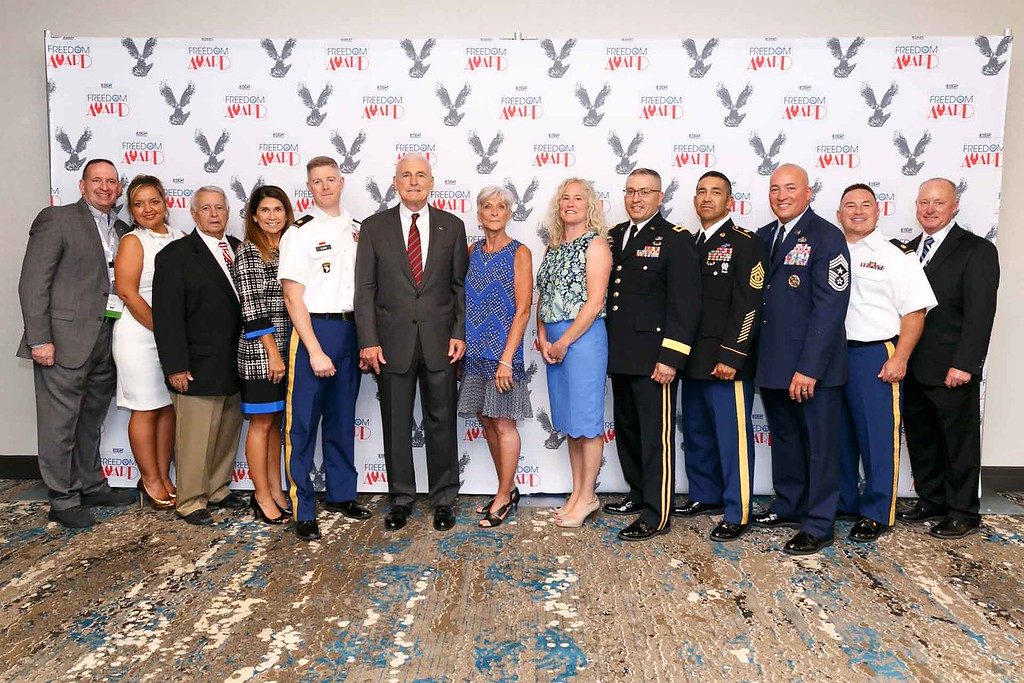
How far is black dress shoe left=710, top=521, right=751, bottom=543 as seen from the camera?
343cm

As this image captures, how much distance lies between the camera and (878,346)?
3.39m

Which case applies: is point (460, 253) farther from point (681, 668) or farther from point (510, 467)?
point (681, 668)

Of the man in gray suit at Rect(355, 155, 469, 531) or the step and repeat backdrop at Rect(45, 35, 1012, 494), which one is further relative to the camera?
the step and repeat backdrop at Rect(45, 35, 1012, 494)

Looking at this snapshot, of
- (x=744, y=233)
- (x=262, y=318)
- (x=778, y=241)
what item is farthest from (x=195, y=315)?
(x=778, y=241)

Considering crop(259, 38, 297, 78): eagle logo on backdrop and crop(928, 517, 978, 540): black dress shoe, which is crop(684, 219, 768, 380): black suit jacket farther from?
crop(259, 38, 297, 78): eagle logo on backdrop

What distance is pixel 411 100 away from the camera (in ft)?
13.1

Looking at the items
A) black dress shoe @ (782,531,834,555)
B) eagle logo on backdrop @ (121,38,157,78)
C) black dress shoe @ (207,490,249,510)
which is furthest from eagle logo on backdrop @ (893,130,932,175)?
eagle logo on backdrop @ (121,38,157,78)

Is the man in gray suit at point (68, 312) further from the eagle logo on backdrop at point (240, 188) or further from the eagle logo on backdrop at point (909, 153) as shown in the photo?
the eagle logo on backdrop at point (909, 153)

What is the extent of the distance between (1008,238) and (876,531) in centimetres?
201

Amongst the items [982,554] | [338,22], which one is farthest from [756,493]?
[338,22]

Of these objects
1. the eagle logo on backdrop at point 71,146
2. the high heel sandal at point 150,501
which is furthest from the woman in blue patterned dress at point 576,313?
the eagle logo on backdrop at point 71,146

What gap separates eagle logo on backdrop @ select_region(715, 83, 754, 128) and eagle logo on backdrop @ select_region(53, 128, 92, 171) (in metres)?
3.45

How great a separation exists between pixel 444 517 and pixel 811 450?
176cm

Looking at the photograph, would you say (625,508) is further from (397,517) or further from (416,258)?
(416,258)
